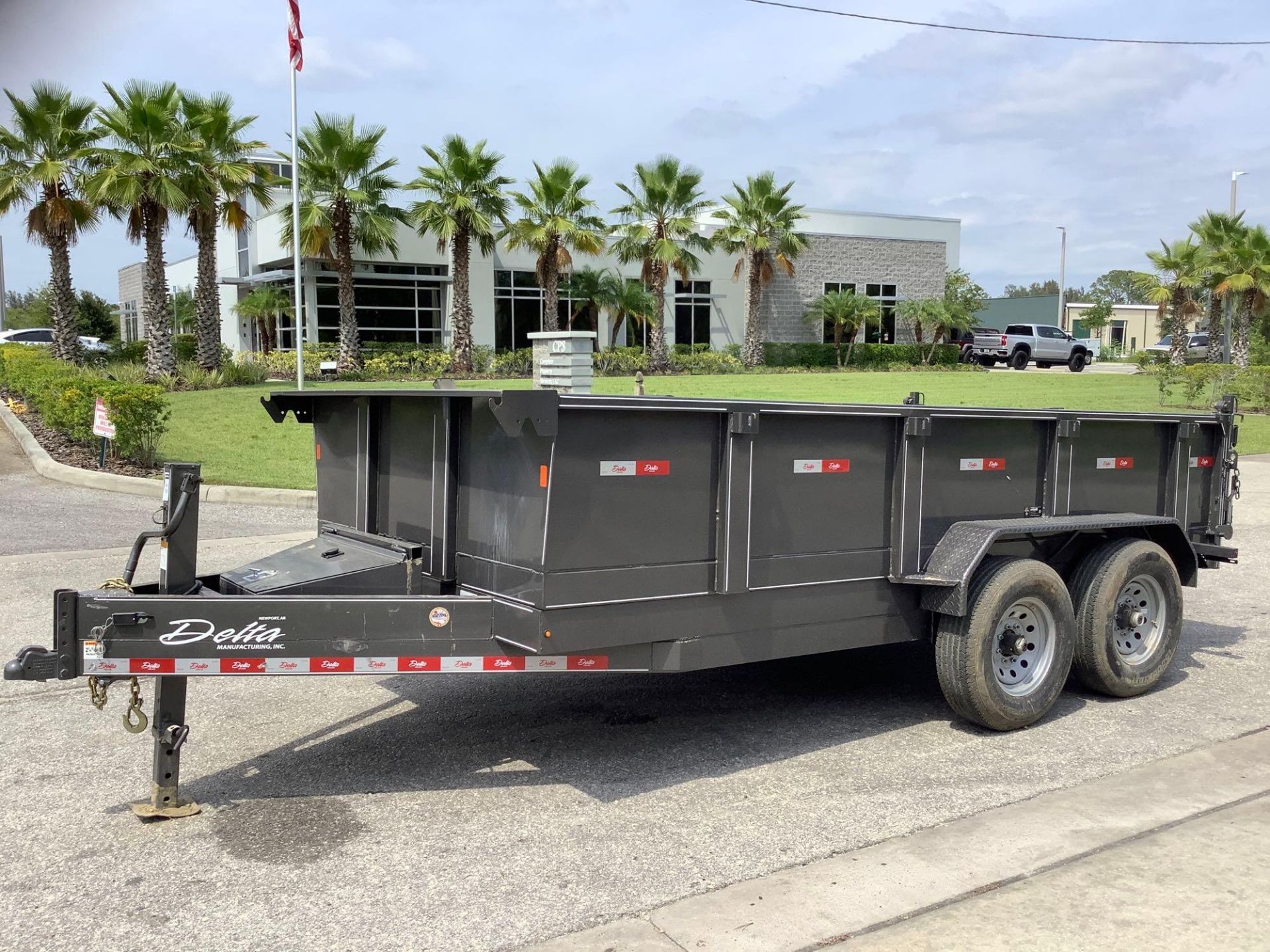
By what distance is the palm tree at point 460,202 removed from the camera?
34.4 m

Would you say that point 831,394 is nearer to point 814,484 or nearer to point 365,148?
point 365,148

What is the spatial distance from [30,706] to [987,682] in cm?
487

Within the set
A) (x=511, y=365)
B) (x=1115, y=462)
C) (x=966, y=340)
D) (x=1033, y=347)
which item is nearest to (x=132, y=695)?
(x=1115, y=462)

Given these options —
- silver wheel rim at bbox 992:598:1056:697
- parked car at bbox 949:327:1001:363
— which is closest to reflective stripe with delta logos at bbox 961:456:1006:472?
silver wheel rim at bbox 992:598:1056:697

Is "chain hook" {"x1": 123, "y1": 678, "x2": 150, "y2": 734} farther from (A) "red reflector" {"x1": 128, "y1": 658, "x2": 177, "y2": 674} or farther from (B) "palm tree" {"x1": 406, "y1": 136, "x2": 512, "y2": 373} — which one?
(B) "palm tree" {"x1": 406, "y1": 136, "x2": 512, "y2": 373}

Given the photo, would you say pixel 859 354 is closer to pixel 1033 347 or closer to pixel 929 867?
pixel 1033 347

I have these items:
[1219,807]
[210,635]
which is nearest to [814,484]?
[1219,807]

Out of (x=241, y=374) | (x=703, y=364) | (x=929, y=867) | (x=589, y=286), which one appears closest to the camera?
(x=929, y=867)

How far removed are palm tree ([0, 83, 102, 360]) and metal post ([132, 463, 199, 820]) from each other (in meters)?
27.1

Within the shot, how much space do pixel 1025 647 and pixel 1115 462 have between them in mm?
1392

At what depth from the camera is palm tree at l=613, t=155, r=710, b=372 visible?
131 feet

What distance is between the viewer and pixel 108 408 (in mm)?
14758

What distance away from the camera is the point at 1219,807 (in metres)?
4.71

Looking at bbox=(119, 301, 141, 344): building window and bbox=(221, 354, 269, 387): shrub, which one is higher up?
bbox=(119, 301, 141, 344): building window
